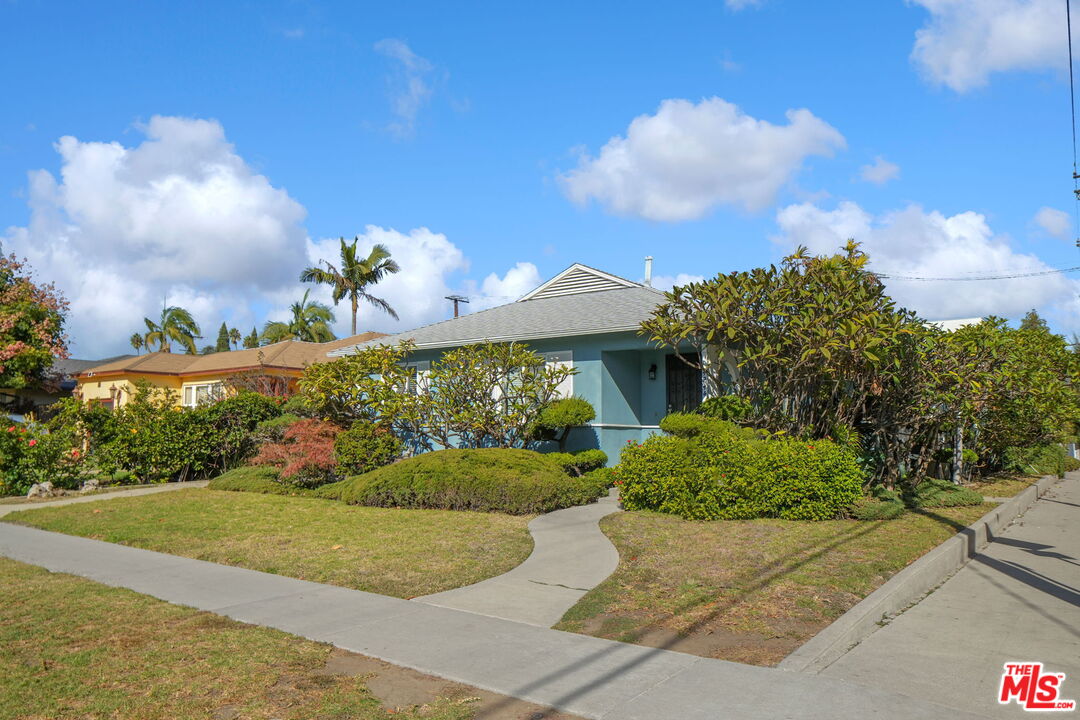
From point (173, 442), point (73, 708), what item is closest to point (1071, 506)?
point (73, 708)

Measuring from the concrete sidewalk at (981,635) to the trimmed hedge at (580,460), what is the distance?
706cm

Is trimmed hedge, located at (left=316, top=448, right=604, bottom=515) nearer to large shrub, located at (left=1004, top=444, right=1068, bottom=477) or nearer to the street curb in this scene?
the street curb

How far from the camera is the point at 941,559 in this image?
7.90m

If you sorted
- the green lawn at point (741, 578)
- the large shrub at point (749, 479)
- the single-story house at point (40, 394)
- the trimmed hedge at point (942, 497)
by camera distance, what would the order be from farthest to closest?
the single-story house at point (40, 394), the trimmed hedge at point (942, 497), the large shrub at point (749, 479), the green lawn at point (741, 578)

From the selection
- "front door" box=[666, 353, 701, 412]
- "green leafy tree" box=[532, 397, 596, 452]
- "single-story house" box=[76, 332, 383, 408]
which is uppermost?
"single-story house" box=[76, 332, 383, 408]

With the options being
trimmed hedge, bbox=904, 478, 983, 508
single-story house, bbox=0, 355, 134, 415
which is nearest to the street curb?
trimmed hedge, bbox=904, 478, 983, 508

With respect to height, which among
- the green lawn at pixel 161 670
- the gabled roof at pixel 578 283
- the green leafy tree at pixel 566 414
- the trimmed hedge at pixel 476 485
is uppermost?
the gabled roof at pixel 578 283

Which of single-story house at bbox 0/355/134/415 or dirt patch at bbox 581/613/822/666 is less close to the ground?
single-story house at bbox 0/355/134/415

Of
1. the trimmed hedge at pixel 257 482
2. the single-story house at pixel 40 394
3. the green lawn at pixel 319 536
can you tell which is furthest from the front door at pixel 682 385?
the single-story house at pixel 40 394

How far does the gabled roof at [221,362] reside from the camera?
27938mm

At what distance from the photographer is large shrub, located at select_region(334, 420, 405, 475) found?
15.4m

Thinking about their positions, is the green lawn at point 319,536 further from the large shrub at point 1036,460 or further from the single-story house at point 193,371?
the large shrub at point 1036,460

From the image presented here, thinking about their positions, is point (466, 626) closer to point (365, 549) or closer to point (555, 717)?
point (555, 717)

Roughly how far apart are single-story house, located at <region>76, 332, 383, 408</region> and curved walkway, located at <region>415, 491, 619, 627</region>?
738 inches
